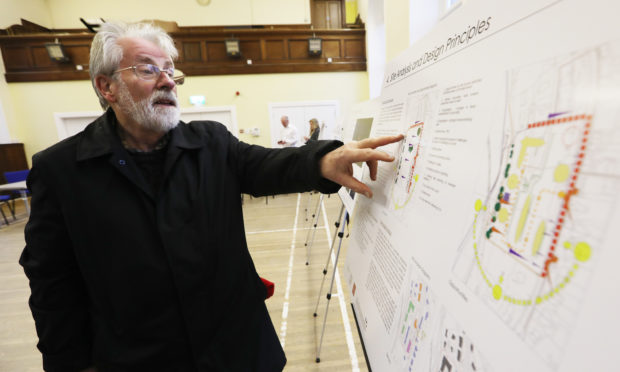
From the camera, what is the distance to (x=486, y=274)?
41 cm

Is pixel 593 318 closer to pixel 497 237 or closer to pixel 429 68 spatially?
pixel 497 237

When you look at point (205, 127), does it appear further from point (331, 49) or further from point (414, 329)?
point (331, 49)

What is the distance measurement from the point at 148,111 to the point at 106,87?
0.69ft

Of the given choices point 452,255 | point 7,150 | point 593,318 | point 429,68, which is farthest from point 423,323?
point 7,150

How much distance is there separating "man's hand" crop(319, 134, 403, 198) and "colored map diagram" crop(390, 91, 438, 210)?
47 mm

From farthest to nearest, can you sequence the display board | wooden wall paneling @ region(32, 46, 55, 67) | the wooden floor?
wooden wall paneling @ region(32, 46, 55, 67) → the wooden floor → the display board

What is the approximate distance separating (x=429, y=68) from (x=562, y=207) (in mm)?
485

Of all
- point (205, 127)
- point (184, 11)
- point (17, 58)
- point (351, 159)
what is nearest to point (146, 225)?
point (205, 127)

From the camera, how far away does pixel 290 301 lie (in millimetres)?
2365

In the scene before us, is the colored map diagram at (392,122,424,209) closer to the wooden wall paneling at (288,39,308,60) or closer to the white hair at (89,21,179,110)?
the white hair at (89,21,179,110)

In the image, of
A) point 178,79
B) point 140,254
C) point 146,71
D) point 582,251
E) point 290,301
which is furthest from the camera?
point 290,301

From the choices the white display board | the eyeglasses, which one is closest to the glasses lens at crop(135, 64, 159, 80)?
the eyeglasses

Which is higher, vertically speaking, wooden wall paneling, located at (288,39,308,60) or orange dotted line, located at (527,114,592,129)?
wooden wall paneling, located at (288,39,308,60)

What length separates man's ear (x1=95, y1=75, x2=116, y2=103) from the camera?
3.18ft
